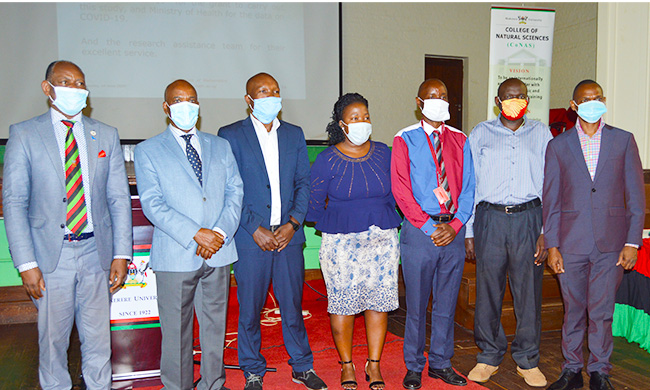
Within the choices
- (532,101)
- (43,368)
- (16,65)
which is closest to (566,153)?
(532,101)

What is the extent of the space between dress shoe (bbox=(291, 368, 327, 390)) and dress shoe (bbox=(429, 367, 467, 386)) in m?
0.65

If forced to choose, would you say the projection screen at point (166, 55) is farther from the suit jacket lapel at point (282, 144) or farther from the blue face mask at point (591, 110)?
the blue face mask at point (591, 110)

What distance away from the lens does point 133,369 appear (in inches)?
114

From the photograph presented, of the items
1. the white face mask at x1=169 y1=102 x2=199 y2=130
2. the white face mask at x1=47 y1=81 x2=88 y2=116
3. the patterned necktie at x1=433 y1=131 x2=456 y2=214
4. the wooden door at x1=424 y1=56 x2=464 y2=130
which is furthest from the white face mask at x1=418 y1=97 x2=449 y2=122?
the wooden door at x1=424 y1=56 x2=464 y2=130

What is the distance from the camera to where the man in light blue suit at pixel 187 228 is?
8.20ft

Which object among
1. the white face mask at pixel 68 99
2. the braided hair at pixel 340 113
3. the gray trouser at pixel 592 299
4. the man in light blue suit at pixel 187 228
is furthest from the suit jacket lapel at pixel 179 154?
the gray trouser at pixel 592 299

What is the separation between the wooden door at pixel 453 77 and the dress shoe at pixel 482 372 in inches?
198

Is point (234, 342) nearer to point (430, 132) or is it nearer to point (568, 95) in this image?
point (430, 132)

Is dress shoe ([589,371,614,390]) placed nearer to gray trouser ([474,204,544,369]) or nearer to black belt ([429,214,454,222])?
gray trouser ([474,204,544,369])

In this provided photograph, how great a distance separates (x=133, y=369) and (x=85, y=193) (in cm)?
110

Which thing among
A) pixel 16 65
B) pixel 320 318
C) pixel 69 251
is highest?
pixel 16 65

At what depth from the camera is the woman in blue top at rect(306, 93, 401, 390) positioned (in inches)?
109

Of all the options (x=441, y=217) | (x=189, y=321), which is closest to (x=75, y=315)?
(x=189, y=321)

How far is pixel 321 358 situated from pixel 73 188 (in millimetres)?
1924
